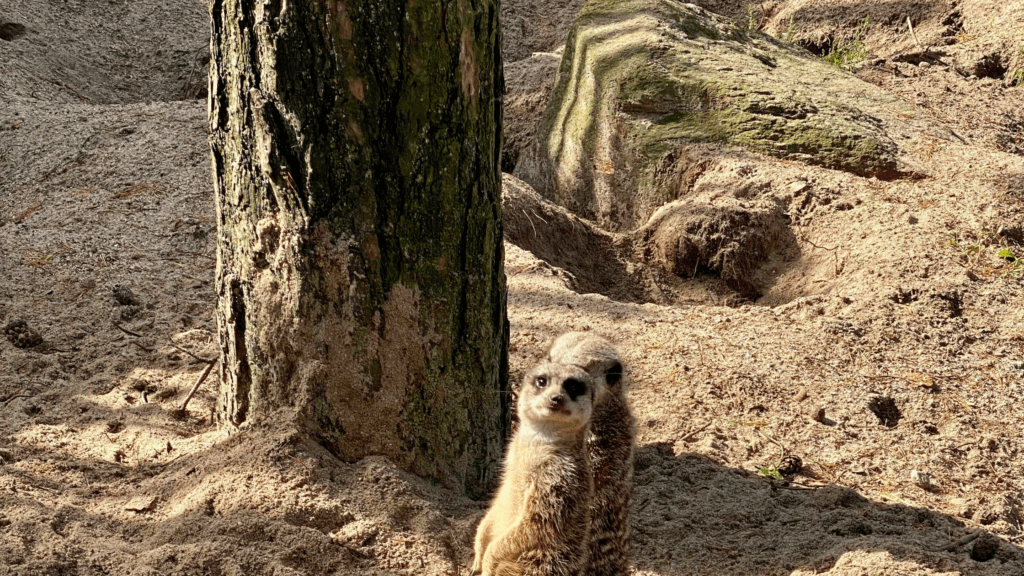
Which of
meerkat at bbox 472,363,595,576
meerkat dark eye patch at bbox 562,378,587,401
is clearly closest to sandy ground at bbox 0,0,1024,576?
meerkat at bbox 472,363,595,576

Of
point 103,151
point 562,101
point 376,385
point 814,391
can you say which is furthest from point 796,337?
point 103,151

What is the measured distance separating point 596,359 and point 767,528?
0.86 meters

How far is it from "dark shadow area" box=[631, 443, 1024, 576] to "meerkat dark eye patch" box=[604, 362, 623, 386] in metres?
0.41

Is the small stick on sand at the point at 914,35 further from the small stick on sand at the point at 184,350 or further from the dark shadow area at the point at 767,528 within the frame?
the small stick on sand at the point at 184,350

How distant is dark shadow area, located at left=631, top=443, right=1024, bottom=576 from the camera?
2.75 m

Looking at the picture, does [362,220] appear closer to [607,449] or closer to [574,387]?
[574,387]

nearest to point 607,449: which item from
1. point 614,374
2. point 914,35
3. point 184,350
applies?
point 614,374

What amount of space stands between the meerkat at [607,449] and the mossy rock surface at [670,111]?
115 inches

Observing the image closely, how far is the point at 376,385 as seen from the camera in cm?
Answer: 277

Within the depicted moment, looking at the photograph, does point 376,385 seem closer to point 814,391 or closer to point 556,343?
point 556,343

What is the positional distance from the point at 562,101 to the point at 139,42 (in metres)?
4.46

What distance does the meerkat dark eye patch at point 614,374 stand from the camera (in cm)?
324

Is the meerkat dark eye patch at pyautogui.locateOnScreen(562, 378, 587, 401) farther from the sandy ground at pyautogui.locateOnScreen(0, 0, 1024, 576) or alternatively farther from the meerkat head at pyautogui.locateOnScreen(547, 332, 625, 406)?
the sandy ground at pyautogui.locateOnScreen(0, 0, 1024, 576)

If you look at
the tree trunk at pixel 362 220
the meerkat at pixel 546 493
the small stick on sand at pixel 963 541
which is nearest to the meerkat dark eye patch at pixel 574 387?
the meerkat at pixel 546 493
